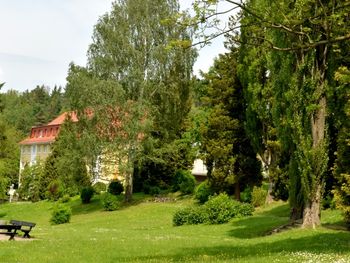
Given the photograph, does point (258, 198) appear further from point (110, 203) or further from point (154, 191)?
point (154, 191)

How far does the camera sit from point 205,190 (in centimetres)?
3522

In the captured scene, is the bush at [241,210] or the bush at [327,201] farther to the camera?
the bush at [241,210]

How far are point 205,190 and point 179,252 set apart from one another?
2192cm

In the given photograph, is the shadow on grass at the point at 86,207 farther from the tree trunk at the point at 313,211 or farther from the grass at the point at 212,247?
the tree trunk at the point at 313,211

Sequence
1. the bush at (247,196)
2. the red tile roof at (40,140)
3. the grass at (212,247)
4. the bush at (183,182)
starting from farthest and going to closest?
the red tile roof at (40,140) → the bush at (183,182) → the bush at (247,196) → the grass at (212,247)

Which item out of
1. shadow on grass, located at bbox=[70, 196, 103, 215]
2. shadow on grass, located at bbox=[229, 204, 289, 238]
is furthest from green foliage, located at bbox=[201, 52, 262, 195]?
shadow on grass, located at bbox=[70, 196, 103, 215]

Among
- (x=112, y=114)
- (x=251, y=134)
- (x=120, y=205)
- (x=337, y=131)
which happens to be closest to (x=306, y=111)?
(x=337, y=131)

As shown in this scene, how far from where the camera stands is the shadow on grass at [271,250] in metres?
12.0

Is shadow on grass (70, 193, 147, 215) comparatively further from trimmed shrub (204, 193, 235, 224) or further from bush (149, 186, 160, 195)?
trimmed shrub (204, 193, 235, 224)

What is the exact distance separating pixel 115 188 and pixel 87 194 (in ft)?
8.33

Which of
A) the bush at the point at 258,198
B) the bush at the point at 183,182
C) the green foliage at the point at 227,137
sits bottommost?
the bush at the point at 258,198

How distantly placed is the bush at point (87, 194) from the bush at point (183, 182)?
23.8 feet

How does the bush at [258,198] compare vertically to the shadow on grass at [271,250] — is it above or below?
above

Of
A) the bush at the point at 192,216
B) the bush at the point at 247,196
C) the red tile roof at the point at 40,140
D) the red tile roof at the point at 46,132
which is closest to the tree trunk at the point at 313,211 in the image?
the bush at the point at 192,216
